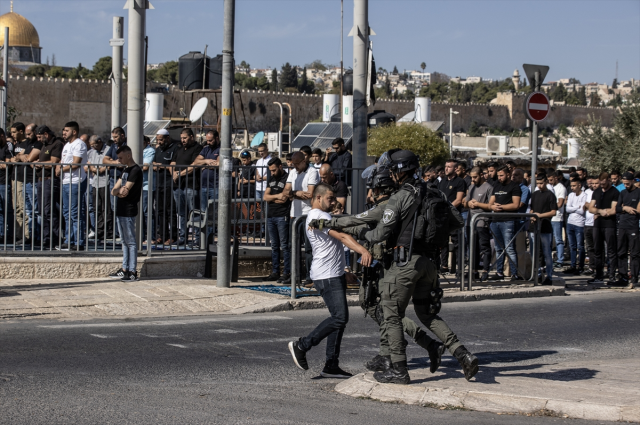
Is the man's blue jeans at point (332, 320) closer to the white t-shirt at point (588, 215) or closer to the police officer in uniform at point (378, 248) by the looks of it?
the police officer in uniform at point (378, 248)

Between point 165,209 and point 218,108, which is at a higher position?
point 218,108

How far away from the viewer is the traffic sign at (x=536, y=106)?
13.1 m

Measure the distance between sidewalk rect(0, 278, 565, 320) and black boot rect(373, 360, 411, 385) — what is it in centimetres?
408

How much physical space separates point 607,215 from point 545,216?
1.27m

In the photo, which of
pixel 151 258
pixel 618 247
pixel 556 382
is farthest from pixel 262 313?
pixel 618 247

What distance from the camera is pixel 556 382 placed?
19.6 ft

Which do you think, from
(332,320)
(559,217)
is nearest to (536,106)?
(559,217)

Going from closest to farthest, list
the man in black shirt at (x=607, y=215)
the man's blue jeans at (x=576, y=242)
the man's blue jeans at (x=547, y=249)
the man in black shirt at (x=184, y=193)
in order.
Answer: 1. the man in black shirt at (x=184, y=193)
2. the man's blue jeans at (x=547, y=249)
3. the man in black shirt at (x=607, y=215)
4. the man's blue jeans at (x=576, y=242)

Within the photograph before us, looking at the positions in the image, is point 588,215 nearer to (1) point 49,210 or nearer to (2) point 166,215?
(2) point 166,215

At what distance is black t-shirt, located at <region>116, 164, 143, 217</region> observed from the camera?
1095cm

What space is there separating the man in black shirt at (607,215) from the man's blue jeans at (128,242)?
7761 mm

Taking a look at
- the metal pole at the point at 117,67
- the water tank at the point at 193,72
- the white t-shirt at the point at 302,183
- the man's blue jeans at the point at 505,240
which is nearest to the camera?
the white t-shirt at the point at 302,183

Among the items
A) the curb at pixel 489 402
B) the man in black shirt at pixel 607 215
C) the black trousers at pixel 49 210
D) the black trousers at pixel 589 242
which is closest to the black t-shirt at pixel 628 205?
the man in black shirt at pixel 607 215

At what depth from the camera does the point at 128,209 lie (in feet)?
36.0
